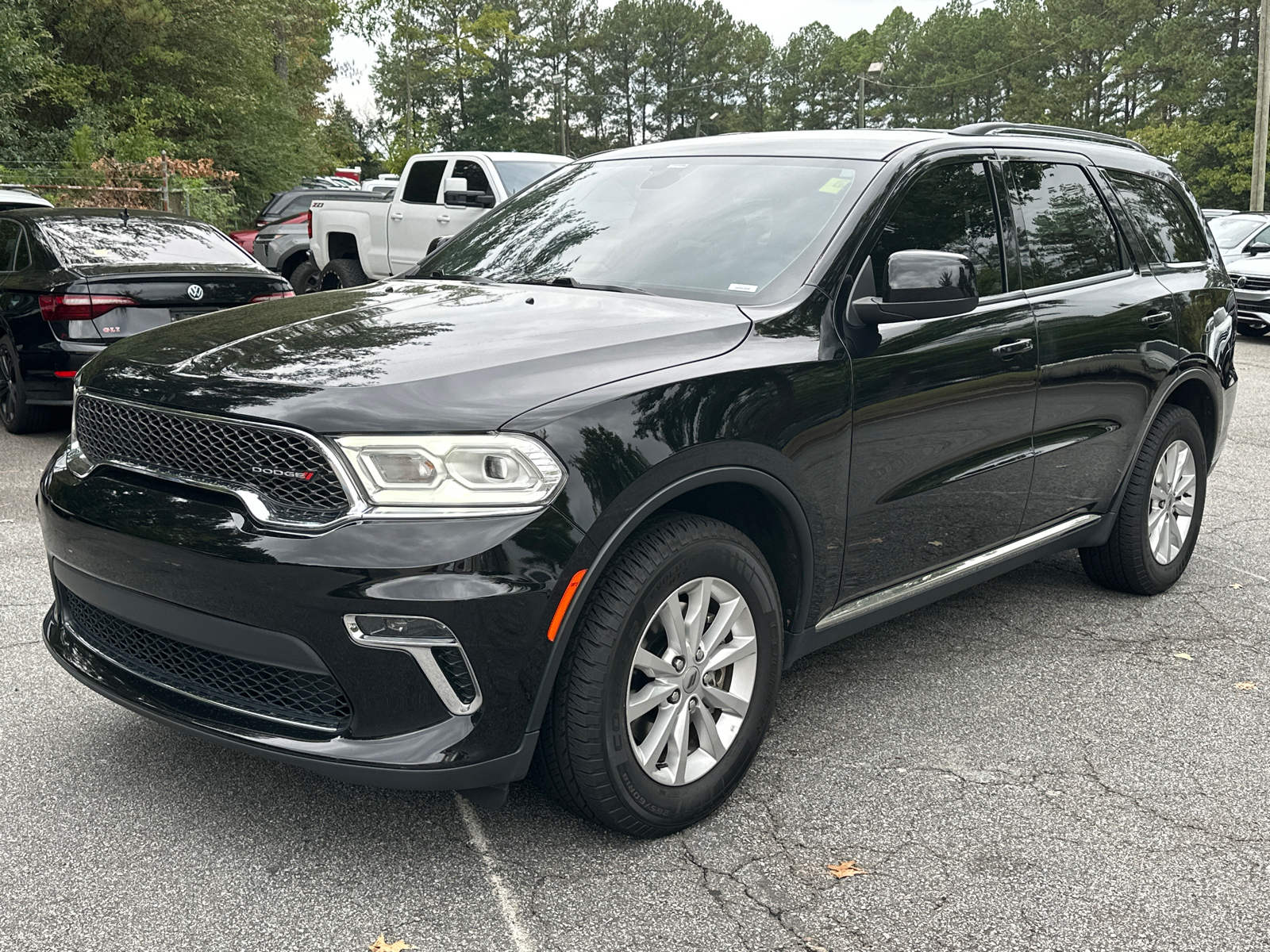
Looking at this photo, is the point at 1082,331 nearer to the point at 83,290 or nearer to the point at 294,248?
the point at 83,290

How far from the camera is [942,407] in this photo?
3.78m

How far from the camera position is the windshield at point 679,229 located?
12.0 feet

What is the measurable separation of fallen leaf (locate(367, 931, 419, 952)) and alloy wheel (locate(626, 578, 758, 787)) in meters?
0.70

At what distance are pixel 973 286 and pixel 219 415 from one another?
2.20 metres

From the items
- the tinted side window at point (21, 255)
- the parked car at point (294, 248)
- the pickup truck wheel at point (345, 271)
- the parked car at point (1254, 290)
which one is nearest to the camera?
the tinted side window at point (21, 255)

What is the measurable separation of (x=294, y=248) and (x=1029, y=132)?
1349 cm

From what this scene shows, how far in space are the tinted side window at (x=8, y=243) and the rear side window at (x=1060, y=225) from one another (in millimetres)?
6871

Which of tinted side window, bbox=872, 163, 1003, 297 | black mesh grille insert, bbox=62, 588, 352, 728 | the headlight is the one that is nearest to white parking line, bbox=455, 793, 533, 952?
black mesh grille insert, bbox=62, 588, 352, 728

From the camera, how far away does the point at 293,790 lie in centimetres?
334

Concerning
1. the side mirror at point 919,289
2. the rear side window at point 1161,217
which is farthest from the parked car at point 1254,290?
the side mirror at point 919,289

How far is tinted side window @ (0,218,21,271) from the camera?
837cm

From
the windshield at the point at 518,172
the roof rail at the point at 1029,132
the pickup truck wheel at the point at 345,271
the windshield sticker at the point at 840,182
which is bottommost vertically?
the pickup truck wheel at the point at 345,271

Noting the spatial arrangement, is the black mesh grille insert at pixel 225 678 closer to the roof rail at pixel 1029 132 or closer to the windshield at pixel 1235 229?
the roof rail at pixel 1029 132

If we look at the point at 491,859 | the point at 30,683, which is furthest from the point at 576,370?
the point at 30,683
